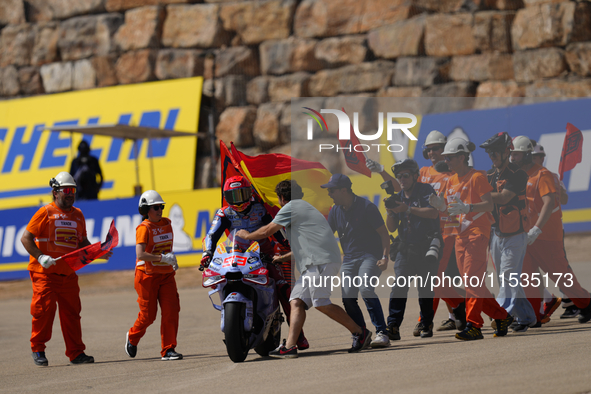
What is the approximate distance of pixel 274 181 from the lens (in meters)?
8.25

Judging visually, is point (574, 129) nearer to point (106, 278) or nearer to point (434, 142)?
point (434, 142)

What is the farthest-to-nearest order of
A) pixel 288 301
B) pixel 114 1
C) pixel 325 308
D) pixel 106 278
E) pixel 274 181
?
1. pixel 114 1
2. pixel 106 278
3. pixel 274 181
4. pixel 288 301
5. pixel 325 308

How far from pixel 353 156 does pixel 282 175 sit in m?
0.82

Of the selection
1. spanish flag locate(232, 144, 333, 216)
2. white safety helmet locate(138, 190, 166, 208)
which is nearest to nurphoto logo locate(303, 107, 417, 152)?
spanish flag locate(232, 144, 333, 216)

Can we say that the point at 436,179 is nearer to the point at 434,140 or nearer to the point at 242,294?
the point at 434,140

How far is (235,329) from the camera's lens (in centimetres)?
689

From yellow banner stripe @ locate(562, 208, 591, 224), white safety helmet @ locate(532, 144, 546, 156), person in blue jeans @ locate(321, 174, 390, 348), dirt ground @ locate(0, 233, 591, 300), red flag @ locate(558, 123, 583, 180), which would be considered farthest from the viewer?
dirt ground @ locate(0, 233, 591, 300)

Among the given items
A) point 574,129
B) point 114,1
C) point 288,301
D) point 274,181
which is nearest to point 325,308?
point 288,301

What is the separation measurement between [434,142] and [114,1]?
63.8 feet

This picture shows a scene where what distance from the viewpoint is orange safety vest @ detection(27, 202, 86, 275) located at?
8.04m

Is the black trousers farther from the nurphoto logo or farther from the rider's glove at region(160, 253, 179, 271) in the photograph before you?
the rider's glove at region(160, 253, 179, 271)

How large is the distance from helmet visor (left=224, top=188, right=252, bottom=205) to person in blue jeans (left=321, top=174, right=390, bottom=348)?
0.85 metres

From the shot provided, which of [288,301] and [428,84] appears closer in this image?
[288,301]

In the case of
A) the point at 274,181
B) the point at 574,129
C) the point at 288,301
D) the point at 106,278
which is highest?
the point at 574,129
